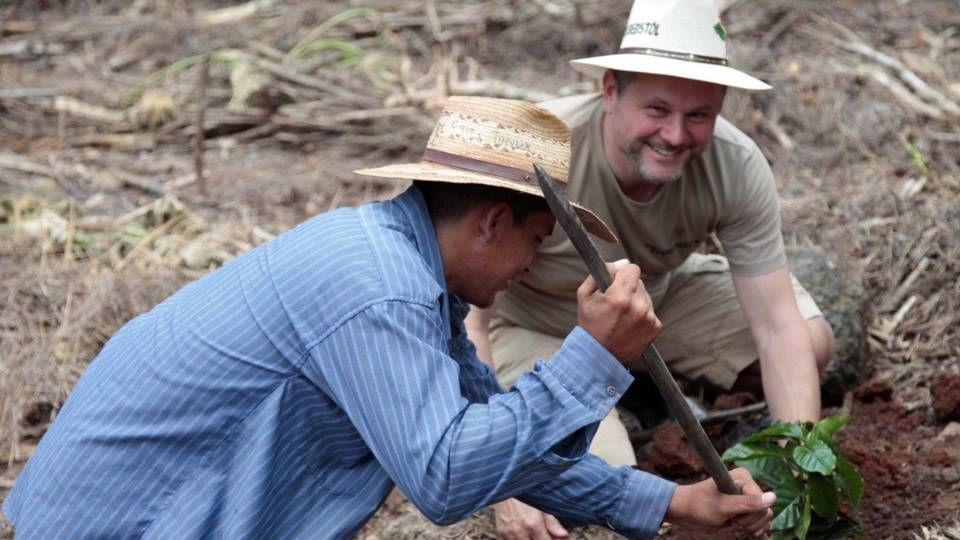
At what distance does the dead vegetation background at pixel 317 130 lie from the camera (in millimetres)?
4984

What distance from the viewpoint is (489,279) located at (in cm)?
261

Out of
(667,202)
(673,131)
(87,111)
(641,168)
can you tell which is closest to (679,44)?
(673,131)

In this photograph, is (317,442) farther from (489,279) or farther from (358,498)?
(489,279)

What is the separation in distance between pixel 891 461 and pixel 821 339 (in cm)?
62

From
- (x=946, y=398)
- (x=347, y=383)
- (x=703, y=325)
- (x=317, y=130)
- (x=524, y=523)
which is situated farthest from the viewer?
(x=317, y=130)

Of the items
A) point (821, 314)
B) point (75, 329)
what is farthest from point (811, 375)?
point (75, 329)

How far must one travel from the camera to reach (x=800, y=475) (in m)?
3.25

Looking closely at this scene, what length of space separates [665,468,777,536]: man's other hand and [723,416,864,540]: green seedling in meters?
0.21

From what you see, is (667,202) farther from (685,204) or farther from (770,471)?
(770,471)

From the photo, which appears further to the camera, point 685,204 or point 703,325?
point 703,325

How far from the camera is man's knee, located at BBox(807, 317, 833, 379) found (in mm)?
4309

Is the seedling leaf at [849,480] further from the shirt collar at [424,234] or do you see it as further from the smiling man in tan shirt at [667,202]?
the shirt collar at [424,234]

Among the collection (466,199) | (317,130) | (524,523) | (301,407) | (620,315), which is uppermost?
(466,199)

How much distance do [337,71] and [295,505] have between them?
19.5 ft
